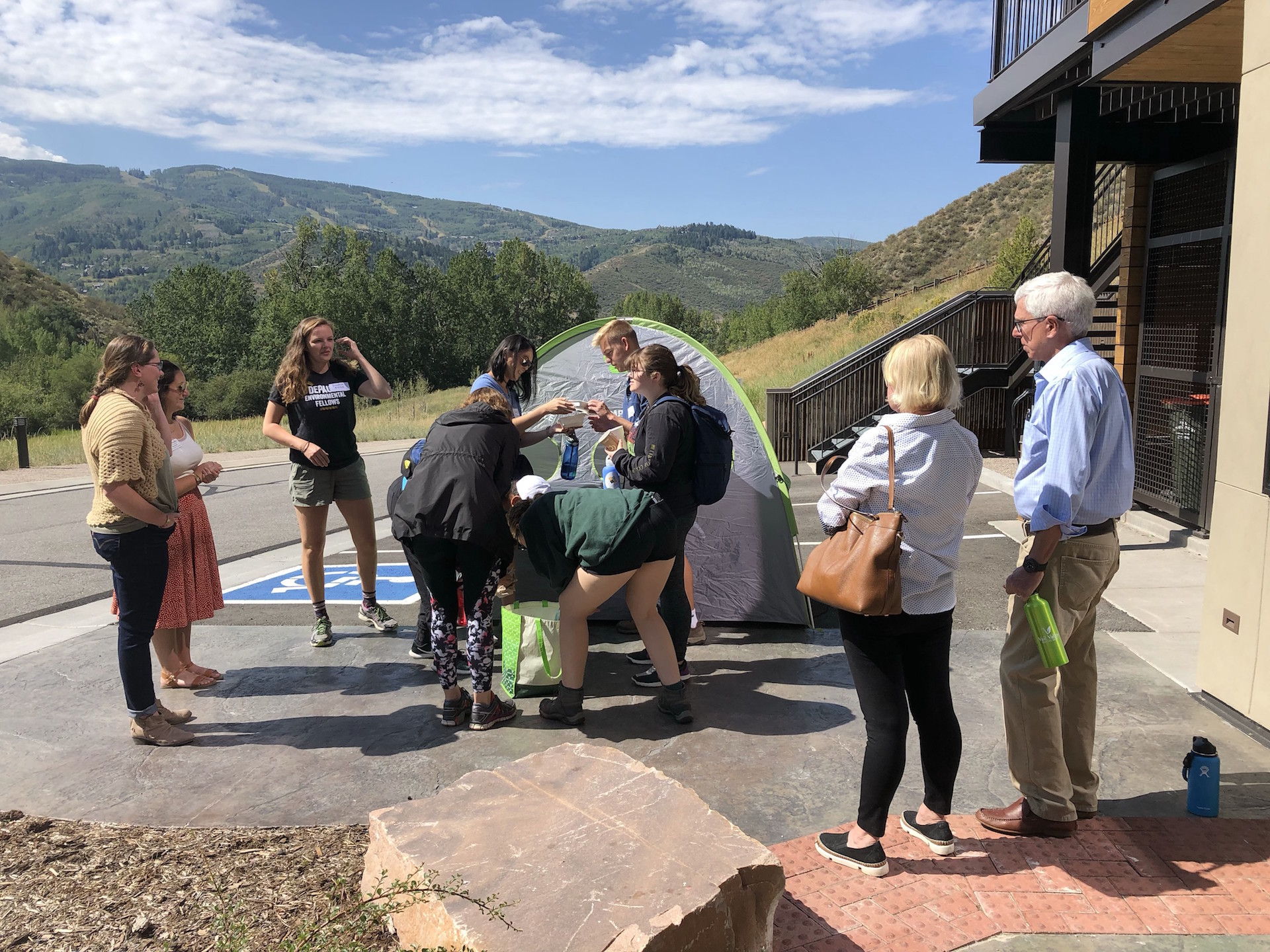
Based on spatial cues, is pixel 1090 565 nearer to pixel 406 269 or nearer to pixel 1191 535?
pixel 1191 535

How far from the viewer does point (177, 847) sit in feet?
10.4

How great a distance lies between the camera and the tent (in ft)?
18.6

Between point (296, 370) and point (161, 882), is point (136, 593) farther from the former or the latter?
point (296, 370)

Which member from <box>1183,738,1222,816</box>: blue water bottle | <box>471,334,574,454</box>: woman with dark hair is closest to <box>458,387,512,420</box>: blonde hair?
<box>471,334,574,454</box>: woman with dark hair

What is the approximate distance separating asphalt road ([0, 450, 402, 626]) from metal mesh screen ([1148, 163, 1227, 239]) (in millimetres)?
9380

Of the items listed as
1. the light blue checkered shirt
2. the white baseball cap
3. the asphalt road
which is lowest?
the asphalt road

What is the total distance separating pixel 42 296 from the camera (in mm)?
80750

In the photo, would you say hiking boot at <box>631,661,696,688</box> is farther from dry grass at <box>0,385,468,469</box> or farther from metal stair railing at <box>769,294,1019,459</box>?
metal stair railing at <box>769,294,1019,459</box>

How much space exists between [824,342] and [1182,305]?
31.5m

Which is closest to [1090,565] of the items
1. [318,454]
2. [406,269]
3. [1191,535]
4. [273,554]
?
[318,454]

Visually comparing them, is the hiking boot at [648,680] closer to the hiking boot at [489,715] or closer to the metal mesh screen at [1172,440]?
the hiking boot at [489,715]

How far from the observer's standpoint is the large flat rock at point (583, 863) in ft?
7.12

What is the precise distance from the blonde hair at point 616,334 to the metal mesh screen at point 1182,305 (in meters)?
5.74

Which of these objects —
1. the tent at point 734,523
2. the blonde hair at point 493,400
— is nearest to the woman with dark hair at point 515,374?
the blonde hair at point 493,400
